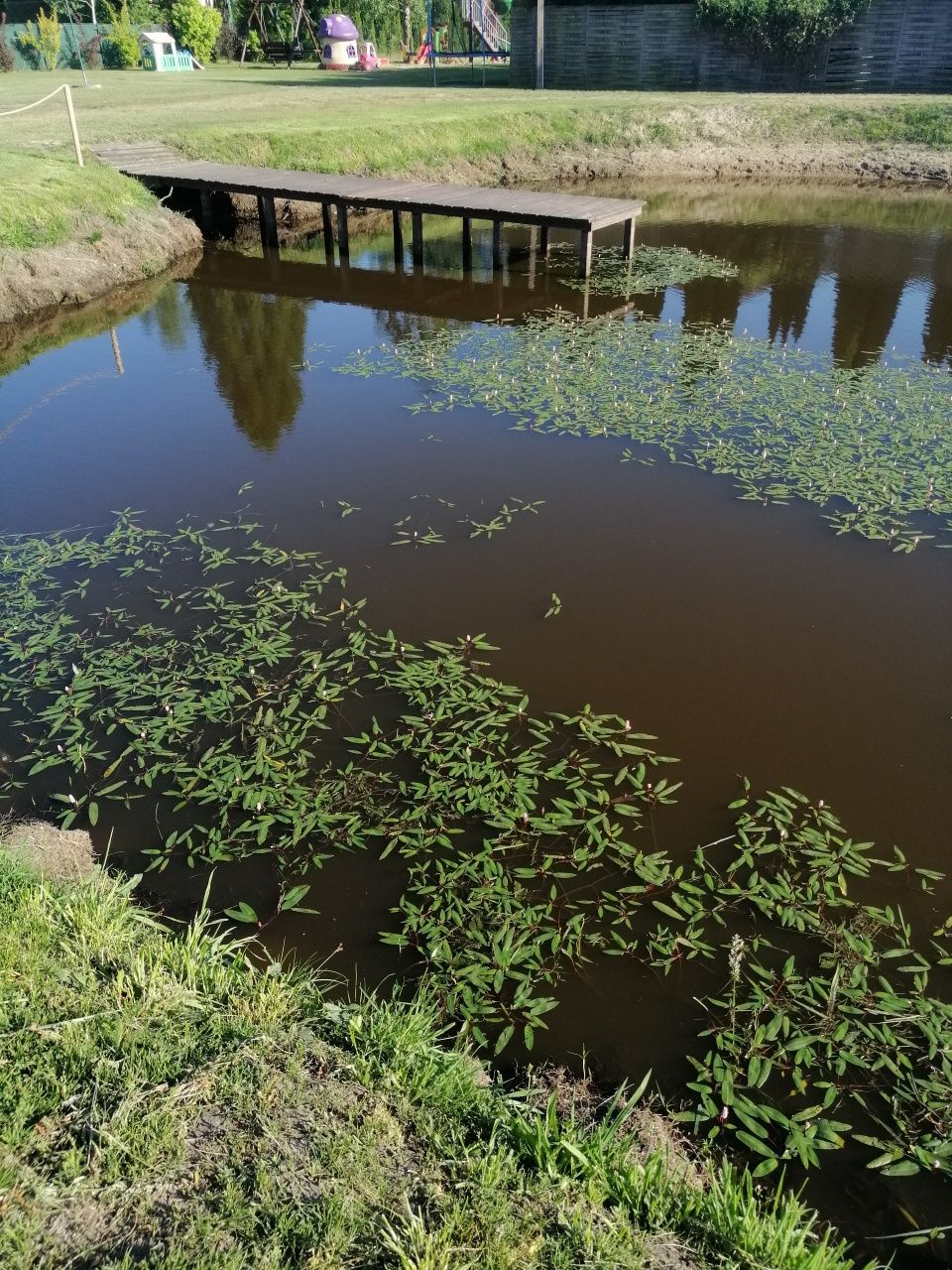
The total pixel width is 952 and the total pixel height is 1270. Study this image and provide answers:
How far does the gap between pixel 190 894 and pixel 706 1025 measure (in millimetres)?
2634

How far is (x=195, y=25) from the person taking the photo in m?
43.4

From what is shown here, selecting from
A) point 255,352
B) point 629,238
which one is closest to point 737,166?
point 629,238

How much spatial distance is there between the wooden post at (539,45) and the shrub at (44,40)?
23976 mm

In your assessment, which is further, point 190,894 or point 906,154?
point 906,154

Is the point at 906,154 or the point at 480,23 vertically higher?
the point at 480,23

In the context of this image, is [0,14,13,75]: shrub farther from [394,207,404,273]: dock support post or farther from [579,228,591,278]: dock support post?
[579,228,591,278]: dock support post

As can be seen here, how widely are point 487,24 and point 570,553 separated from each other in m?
52.5

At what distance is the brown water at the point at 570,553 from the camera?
16.0ft

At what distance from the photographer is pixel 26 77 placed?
37.1m

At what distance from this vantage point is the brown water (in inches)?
192

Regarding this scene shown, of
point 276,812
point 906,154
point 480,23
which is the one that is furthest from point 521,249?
point 480,23

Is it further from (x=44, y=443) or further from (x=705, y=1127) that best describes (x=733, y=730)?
(x=44, y=443)

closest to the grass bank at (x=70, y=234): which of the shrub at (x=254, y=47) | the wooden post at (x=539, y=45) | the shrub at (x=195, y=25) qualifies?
the wooden post at (x=539, y=45)

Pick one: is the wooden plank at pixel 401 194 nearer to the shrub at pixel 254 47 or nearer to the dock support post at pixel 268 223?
the dock support post at pixel 268 223
